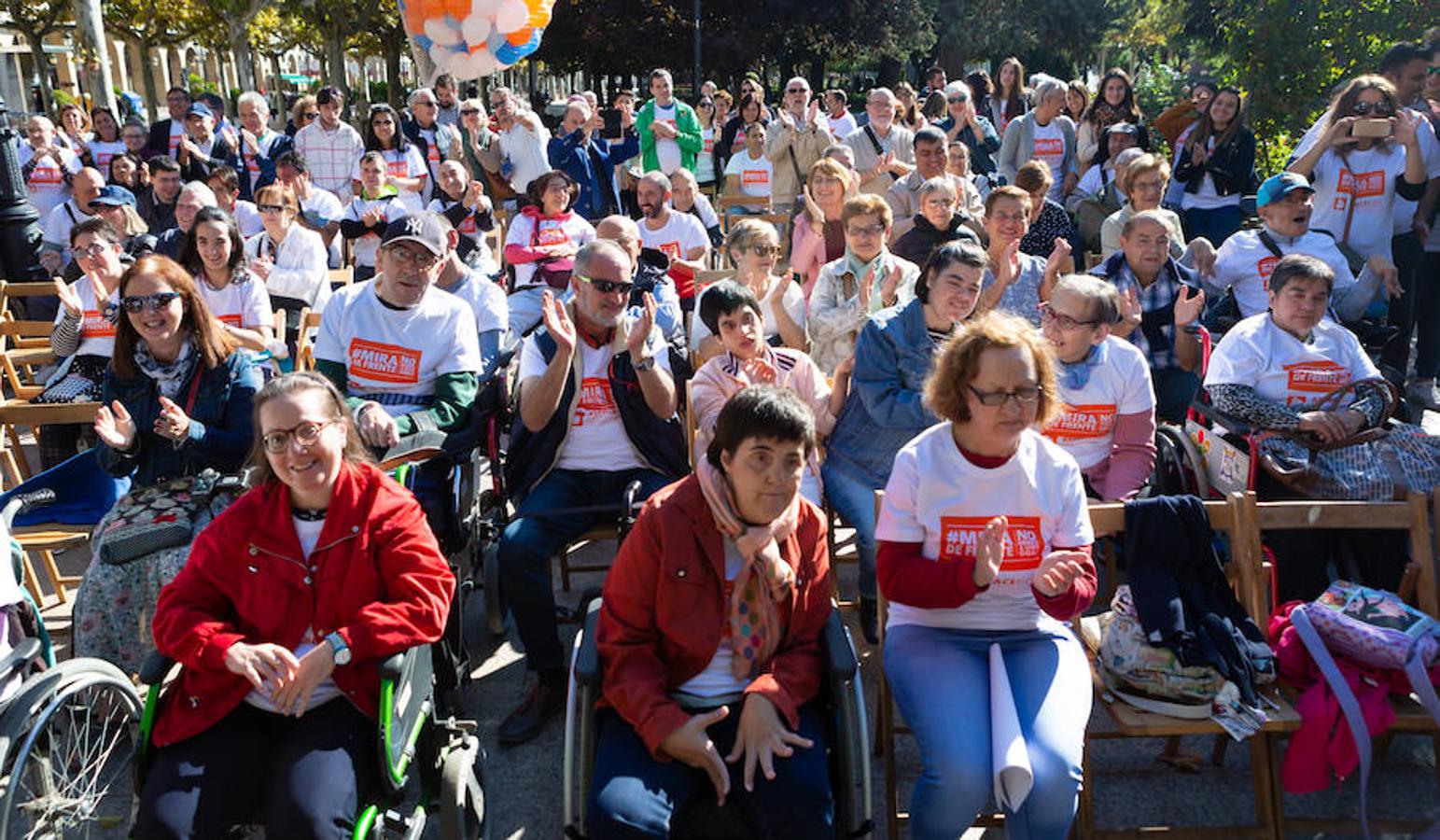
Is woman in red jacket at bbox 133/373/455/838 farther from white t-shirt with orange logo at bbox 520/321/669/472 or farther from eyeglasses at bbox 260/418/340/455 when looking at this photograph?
white t-shirt with orange logo at bbox 520/321/669/472

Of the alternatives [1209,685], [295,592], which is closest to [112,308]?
[295,592]

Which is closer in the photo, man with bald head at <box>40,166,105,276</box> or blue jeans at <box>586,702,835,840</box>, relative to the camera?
blue jeans at <box>586,702,835,840</box>

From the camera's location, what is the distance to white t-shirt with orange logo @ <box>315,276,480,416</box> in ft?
14.6

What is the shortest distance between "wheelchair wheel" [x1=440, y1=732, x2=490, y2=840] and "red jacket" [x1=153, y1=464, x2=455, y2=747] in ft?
0.92

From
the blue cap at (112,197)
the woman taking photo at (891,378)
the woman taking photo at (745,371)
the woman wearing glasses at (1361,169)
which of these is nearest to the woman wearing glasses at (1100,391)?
the woman taking photo at (891,378)

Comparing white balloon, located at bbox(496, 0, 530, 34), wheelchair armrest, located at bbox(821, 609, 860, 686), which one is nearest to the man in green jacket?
white balloon, located at bbox(496, 0, 530, 34)

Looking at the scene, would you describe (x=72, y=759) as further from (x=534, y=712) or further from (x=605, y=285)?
(x=605, y=285)

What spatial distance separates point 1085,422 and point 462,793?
2.60 m

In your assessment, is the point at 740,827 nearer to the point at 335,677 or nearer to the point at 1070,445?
the point at 335,677

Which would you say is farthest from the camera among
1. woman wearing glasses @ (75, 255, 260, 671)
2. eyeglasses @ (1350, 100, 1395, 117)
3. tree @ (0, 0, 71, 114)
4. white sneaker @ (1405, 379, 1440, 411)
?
tree @ (0, 0, 71, 114)

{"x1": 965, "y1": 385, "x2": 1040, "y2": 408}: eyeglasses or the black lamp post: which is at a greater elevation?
the black lamp post

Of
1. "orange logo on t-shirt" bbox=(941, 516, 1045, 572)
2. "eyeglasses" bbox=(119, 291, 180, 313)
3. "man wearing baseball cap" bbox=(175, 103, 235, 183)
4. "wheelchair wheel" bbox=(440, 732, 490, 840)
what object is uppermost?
"man wearing baseball cap" bbox=(175, 103, 235, 183)

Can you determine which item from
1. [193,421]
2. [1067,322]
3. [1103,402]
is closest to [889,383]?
[1067,322]

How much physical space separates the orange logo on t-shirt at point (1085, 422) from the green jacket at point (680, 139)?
7.69 m
